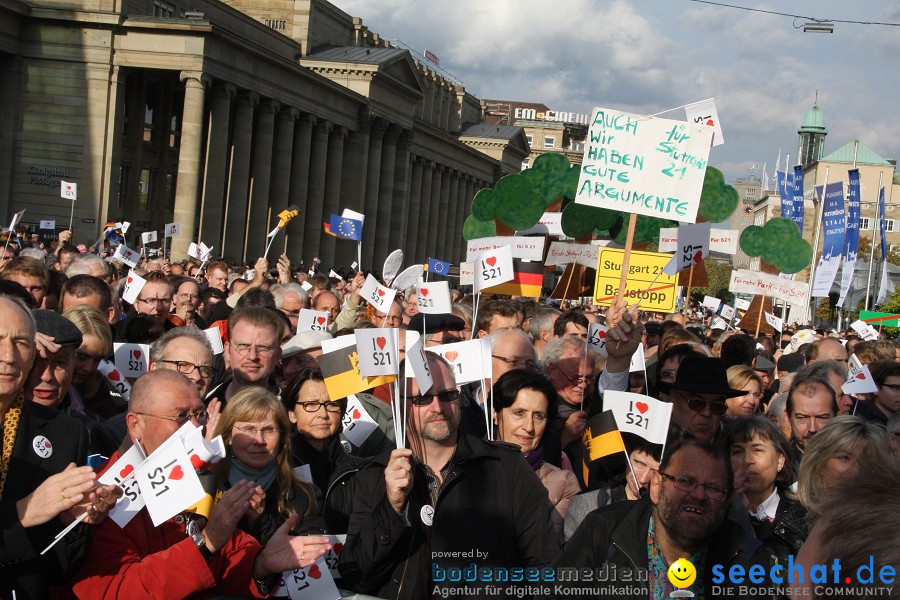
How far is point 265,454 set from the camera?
17.7ft

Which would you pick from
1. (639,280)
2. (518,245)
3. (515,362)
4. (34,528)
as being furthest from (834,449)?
(639,280)

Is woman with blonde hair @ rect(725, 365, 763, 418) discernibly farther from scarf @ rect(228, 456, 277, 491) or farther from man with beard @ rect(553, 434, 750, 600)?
scarf @ rect(228, 456, 277, 491)

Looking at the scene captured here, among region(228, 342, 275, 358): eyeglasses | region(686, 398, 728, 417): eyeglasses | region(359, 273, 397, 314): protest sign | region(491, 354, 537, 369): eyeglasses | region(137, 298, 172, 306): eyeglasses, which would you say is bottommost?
region(686, 398, 728, 417): eyeglasses

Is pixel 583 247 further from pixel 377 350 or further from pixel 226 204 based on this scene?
pixel 226 204

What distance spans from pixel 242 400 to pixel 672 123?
19.7 feet

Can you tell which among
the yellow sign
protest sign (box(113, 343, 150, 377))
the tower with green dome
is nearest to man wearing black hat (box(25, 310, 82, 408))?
protest sign (box(113, 343, 150, 377))

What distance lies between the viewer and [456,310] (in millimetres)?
11648

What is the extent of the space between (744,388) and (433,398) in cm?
451

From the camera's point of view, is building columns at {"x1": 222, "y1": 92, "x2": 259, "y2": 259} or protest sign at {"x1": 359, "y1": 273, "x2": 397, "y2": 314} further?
building columns at {"x1": 222, "y1": 92, "x2": 259, "y2": 259}

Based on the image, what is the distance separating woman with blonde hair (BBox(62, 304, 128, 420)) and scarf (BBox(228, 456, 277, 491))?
6.13 ft

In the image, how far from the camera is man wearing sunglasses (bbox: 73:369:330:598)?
13.7 ft

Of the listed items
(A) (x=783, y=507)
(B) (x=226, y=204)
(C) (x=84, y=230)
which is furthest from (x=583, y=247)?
(B) (x=226, y=204)

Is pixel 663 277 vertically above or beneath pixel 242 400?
above

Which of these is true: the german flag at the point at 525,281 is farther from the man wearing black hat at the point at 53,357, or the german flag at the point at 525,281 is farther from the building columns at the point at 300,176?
the building columns at the point at 300,176
